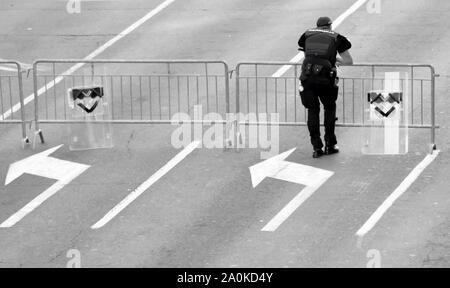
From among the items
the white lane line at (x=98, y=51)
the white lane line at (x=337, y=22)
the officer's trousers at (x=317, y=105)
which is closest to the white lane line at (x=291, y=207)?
the officer's trousers at (x=317, y=105)

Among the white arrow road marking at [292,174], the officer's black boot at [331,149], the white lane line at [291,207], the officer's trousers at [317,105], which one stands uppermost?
the officer's trousers at [317,105]

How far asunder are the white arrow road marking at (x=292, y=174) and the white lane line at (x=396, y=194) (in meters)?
0.95

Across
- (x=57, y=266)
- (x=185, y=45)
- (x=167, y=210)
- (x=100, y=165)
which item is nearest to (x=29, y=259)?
(x=57, y=266)

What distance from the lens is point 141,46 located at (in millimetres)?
24547

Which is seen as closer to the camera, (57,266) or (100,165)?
(57,266)

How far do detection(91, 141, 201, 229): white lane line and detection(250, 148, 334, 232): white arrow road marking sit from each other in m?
1.08

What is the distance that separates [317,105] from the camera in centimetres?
1906

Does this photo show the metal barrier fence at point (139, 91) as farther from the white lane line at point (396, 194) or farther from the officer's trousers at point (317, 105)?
the white lane line at point (396, 194)

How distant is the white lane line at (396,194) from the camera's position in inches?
652

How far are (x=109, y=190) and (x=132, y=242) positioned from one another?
1923 millimetres

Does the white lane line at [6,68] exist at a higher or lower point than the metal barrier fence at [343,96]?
higher

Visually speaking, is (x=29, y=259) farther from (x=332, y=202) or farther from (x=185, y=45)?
(x=185, y=45)

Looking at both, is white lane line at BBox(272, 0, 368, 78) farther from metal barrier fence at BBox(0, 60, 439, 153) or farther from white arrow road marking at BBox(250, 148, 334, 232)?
white arrow road marking at BBox(250, 148, 334, 232)

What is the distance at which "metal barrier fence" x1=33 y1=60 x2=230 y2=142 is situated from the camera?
818 inches
